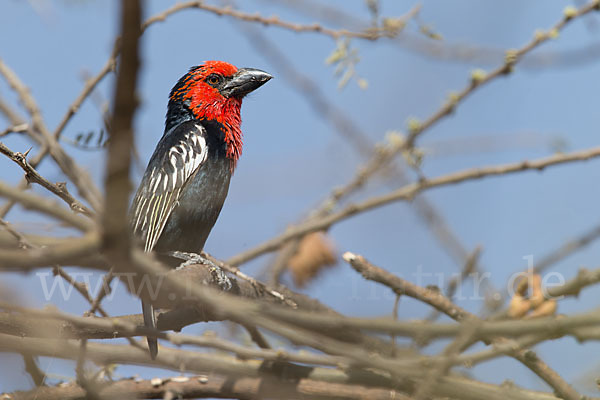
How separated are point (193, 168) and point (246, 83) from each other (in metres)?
0.90

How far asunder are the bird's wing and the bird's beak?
48 cm

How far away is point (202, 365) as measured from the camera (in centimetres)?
298

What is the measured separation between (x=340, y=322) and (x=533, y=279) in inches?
72.8

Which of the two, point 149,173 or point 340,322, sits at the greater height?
point 149,173

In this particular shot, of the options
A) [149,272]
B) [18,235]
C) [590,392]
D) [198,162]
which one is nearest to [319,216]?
[198,162]

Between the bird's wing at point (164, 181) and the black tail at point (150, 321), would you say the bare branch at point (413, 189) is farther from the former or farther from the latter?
the black tail at point (150, 321)

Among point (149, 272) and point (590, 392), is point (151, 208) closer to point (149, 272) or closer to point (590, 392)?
point (590, 392)

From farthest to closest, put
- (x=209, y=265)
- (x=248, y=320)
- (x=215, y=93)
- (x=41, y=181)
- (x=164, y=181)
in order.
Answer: (x=215, y=93), (x=164, y=181), (x=209, y=265), (x=41, y=181), (x=248, y=320)

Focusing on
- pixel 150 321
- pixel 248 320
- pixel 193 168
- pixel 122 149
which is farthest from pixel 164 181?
pixel 122 149

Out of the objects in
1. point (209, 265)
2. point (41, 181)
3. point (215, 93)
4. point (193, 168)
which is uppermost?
point (215, 93)

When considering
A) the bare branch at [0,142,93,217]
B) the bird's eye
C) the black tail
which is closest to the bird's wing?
the bird's eye

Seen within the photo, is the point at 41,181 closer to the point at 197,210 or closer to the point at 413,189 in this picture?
the point at 197,210

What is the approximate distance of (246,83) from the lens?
4.70m

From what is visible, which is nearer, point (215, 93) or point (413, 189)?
point (413, 189)
